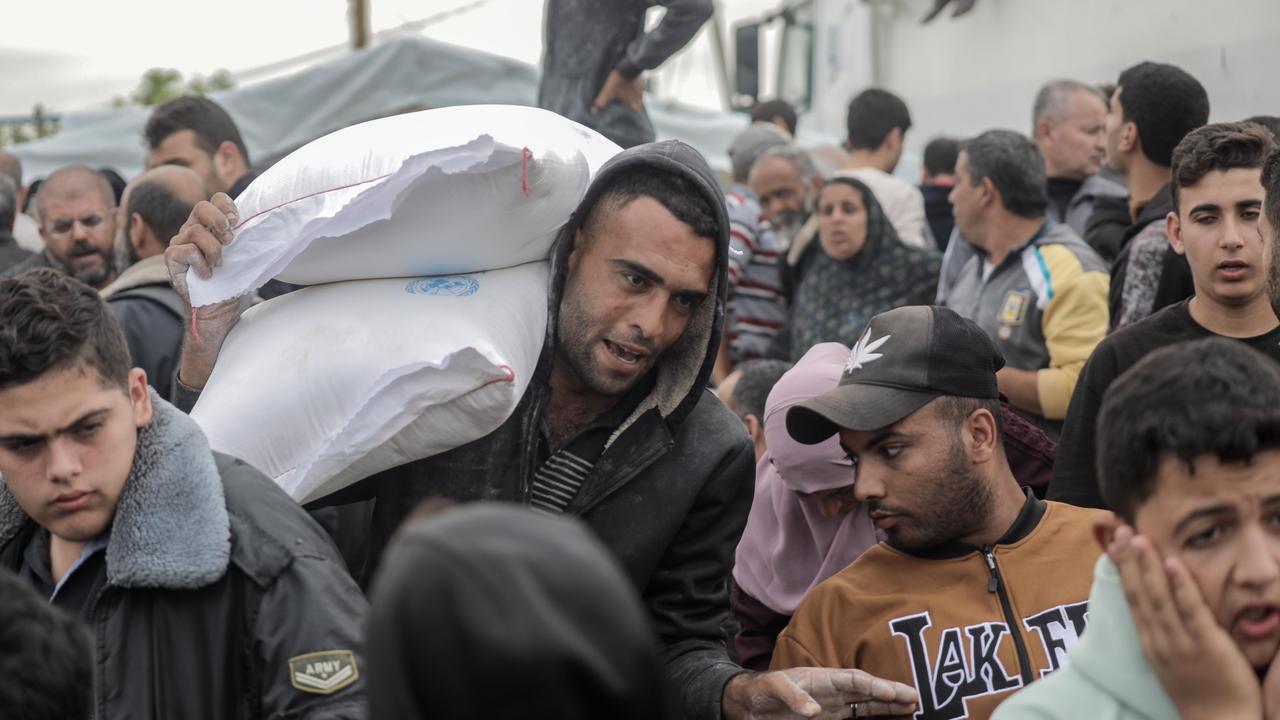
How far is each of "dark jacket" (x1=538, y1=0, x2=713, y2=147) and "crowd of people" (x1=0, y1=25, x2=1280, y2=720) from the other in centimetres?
140

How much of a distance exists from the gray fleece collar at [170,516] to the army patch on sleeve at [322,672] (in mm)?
194

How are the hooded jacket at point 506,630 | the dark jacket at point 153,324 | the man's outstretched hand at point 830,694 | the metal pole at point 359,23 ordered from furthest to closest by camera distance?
the metal pole at point 359,23 < the dark jacket at point 153,324 < the man's outstretched hand at point 830,694 < the hooded jacket at point 506,630

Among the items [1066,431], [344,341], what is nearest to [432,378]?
[344,341]

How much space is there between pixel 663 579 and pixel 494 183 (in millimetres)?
926

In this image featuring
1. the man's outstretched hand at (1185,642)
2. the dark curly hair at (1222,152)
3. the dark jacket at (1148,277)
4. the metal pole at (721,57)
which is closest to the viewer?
the man's outstretched hand at (1185,642)

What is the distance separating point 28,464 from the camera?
7.68 ft

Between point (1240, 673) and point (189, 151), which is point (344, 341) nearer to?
point (1240, 673)

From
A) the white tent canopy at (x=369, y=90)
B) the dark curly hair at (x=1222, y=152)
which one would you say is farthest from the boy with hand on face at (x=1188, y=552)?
the white tent canopy at (x=369, y=90)

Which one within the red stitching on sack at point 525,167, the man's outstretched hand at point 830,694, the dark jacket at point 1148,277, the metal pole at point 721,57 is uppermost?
the red stitching on sack at point 525,167

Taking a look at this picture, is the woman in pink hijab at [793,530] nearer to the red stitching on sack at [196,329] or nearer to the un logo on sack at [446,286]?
the un logo on sack at [446,286]

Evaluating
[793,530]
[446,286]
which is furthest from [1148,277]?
[446,286]

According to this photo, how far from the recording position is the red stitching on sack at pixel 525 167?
2.88 metres

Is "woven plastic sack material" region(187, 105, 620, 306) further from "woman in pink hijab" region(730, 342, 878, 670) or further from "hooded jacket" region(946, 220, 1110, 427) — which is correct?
"hooded jacket" region(946, 220, 1110, 427)

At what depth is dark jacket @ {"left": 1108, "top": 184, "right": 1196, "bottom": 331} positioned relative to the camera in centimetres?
399
